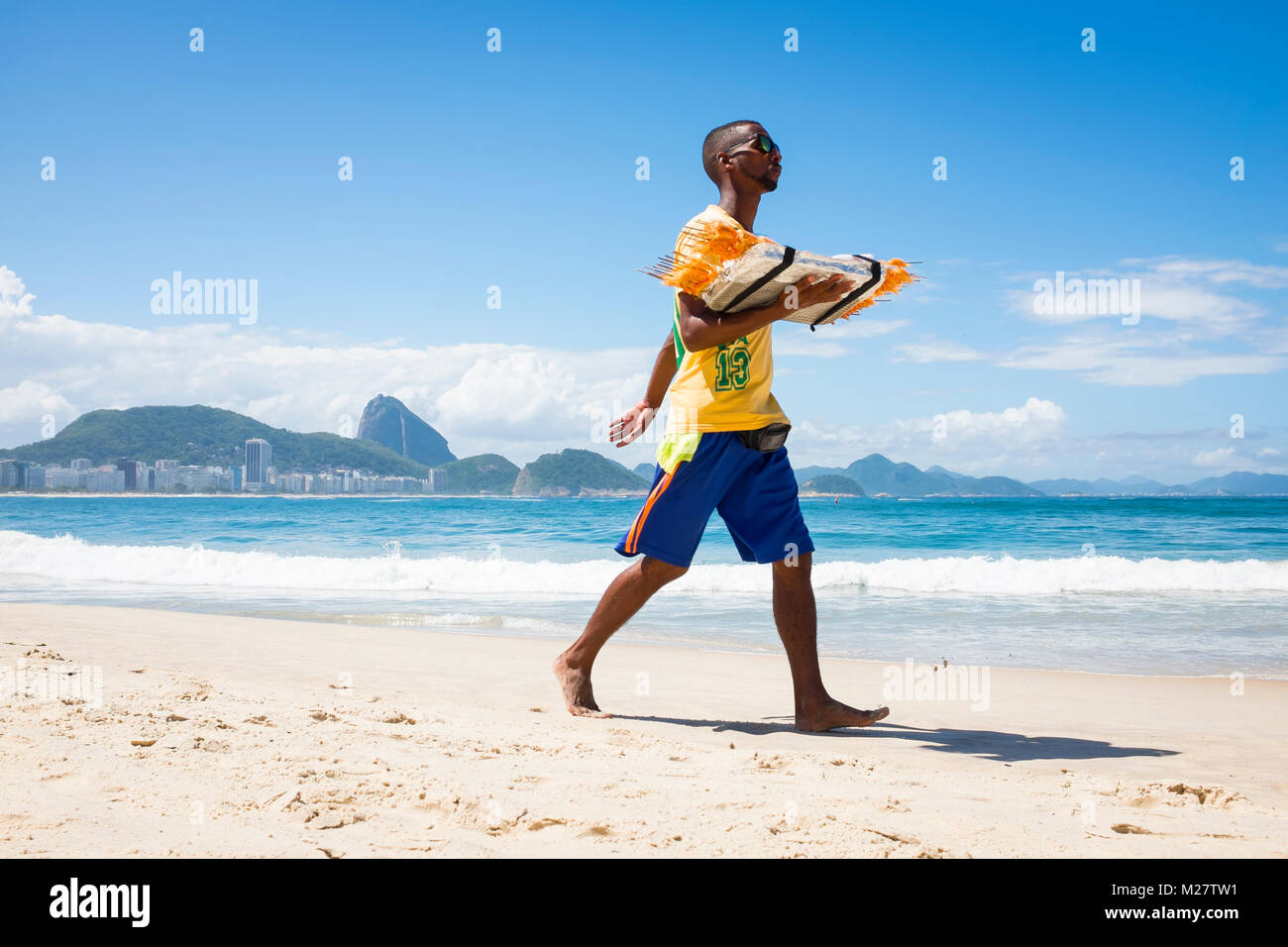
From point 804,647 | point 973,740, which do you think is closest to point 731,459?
point 804,647

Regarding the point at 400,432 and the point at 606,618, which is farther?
the point at 400,432

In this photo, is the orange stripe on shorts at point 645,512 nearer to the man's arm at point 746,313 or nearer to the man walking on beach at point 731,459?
the man walking on beach at point 731,459

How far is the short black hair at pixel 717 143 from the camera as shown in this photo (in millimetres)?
3326

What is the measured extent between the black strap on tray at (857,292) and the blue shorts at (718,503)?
54 centimetres

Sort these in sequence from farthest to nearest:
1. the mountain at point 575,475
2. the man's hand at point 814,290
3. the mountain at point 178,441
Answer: the mountain at point 575,475, the mountain at point 178,441, the man's hand at point 814,290

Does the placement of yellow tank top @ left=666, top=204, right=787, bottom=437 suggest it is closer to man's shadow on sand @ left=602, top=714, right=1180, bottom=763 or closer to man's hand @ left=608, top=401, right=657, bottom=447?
man's hand @ left=608, top=401, right=657, bottom=447

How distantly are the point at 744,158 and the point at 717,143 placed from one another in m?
0.16

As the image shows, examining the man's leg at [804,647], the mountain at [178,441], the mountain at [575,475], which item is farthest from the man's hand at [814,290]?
the mountain at [178,441]

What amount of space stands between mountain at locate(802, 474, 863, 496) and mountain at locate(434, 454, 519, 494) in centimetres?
3108

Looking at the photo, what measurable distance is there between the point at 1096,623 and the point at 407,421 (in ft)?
504

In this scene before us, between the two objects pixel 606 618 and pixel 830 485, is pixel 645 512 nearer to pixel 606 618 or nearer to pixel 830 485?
pixel 606 618

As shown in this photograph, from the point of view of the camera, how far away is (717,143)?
3.36 meters

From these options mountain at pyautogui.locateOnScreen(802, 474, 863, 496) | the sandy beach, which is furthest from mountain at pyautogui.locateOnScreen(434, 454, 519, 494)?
the sandy beach

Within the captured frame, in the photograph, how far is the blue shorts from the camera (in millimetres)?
3293
